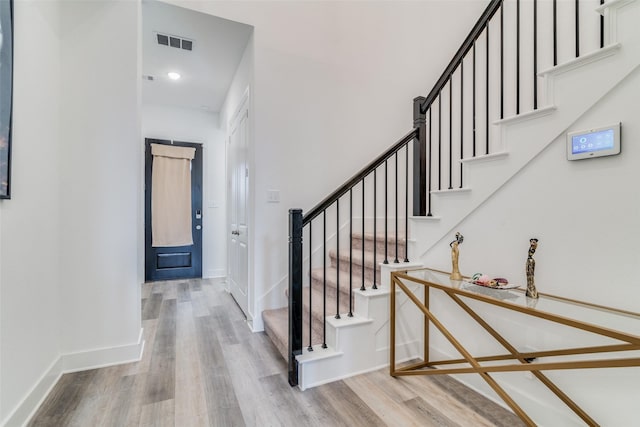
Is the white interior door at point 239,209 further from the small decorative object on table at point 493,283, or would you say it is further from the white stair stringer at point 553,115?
the small decorative object on table at point 493,283

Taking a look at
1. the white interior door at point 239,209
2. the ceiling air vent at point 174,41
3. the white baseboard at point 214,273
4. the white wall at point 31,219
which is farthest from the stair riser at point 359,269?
the white baseboard at point 214,273

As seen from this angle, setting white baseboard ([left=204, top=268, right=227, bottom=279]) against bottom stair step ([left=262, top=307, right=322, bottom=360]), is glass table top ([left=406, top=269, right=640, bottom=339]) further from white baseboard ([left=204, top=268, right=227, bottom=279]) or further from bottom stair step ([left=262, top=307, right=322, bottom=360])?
white baseboard ([left=204, top=268, right=227, bottom=279])

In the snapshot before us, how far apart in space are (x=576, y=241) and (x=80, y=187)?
2999 mm

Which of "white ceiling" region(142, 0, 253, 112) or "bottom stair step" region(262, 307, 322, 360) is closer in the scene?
"bottom stair step" region(262, 307, 322, 360)

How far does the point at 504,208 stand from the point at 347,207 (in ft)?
5.30

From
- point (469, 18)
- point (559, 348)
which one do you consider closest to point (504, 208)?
point (559, 348)

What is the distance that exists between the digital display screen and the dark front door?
485 centimetres

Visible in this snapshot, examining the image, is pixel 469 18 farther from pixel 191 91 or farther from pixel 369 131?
pixel 191 91

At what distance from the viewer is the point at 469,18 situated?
2.88 metres

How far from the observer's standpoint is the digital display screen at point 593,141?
122cm

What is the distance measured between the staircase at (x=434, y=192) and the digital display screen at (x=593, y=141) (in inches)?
3.4

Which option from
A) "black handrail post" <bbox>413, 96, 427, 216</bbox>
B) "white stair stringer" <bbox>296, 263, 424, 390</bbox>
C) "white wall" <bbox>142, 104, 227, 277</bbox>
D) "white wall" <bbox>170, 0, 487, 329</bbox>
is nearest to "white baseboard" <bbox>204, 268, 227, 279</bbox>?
"white wall" <bbox>142, 104, 227, 277</bbox>

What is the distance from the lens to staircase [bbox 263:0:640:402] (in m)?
1.28

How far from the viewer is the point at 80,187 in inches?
80.3
